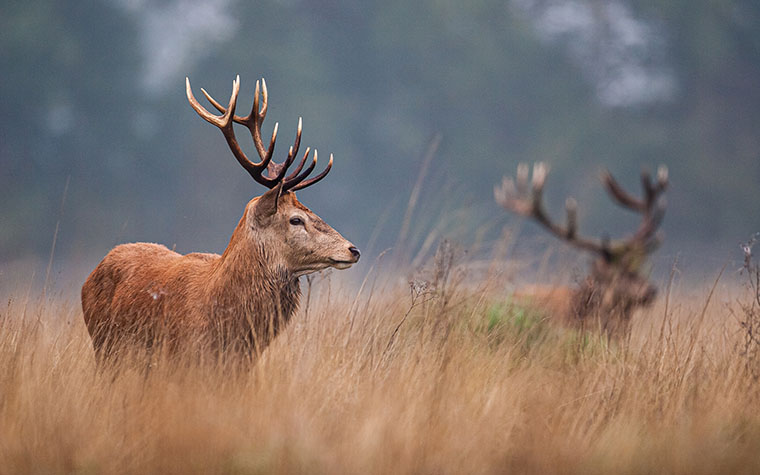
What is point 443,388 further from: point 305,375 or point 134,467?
point 134,467

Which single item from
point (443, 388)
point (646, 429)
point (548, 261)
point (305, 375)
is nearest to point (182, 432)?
point (305, 375)

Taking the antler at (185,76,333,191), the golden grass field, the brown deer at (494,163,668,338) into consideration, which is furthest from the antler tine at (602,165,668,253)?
the antler at (185,76,333,191)

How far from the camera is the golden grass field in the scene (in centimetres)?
231

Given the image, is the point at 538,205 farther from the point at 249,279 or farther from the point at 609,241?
the point at 249,279

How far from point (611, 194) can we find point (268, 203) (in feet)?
17.1

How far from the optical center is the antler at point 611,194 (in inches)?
262

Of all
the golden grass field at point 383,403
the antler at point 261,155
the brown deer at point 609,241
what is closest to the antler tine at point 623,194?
the brown deer at point 609,241

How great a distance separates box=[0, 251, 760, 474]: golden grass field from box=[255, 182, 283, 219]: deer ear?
503 mm

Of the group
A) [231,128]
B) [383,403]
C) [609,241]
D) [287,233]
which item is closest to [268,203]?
[287,233]

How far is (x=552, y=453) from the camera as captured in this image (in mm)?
2400

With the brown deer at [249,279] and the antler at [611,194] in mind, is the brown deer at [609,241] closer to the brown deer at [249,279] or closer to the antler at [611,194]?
the antler at [611,194]

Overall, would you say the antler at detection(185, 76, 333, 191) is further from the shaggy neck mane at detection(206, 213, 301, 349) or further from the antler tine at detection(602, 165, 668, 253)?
the antler tine at detection(602, 165, 668, 253)

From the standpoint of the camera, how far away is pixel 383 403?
2.63m

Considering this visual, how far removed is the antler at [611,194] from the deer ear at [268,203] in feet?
12.3
